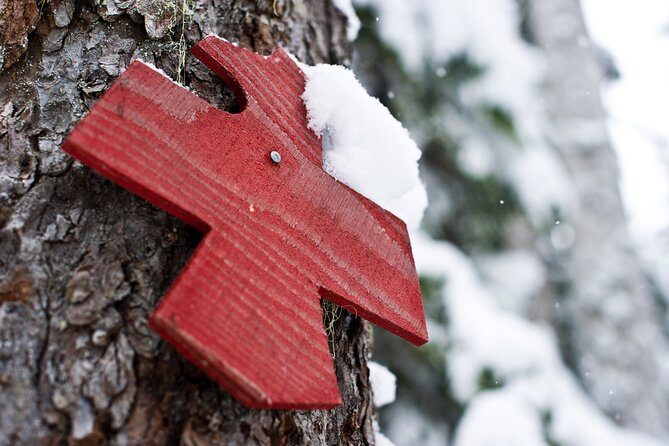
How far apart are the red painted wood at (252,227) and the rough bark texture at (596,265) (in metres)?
2.25

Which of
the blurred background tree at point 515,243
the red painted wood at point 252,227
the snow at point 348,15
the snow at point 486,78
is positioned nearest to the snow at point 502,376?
the blurred background tree at point 515,243

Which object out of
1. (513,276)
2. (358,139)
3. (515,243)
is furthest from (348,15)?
(513,276)

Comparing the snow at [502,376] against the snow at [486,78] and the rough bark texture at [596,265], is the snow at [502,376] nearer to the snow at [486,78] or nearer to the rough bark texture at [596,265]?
the rough bark texture at [596,265]

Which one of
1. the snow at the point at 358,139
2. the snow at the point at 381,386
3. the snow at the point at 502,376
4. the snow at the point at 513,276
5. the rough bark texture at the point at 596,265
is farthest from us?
the snow at the point at 513,276

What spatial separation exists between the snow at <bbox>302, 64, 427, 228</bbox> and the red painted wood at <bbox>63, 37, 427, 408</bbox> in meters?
0.04

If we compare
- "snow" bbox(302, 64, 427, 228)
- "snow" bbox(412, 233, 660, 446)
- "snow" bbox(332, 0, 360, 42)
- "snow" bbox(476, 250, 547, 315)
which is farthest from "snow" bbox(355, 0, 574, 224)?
"snow" bbox(302, 64, 427, 228)

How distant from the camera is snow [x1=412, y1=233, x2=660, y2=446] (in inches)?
94.9

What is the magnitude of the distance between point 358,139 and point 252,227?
1.21ft

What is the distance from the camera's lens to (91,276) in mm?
855

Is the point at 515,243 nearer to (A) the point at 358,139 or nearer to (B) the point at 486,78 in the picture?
(B) the point at 486,78

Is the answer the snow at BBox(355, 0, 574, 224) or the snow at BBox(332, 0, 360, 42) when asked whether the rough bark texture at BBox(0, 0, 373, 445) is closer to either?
the snow at BBox(332, 0, 360, 42)

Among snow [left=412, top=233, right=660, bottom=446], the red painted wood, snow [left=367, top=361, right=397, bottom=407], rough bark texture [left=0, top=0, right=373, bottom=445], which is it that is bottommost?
snow [left=412, top=233, right=660, bottom=446]

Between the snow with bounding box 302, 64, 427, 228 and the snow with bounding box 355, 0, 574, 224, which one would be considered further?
the snow with bounding box 355, 0, 574, 224

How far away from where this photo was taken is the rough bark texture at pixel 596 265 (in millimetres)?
2828
